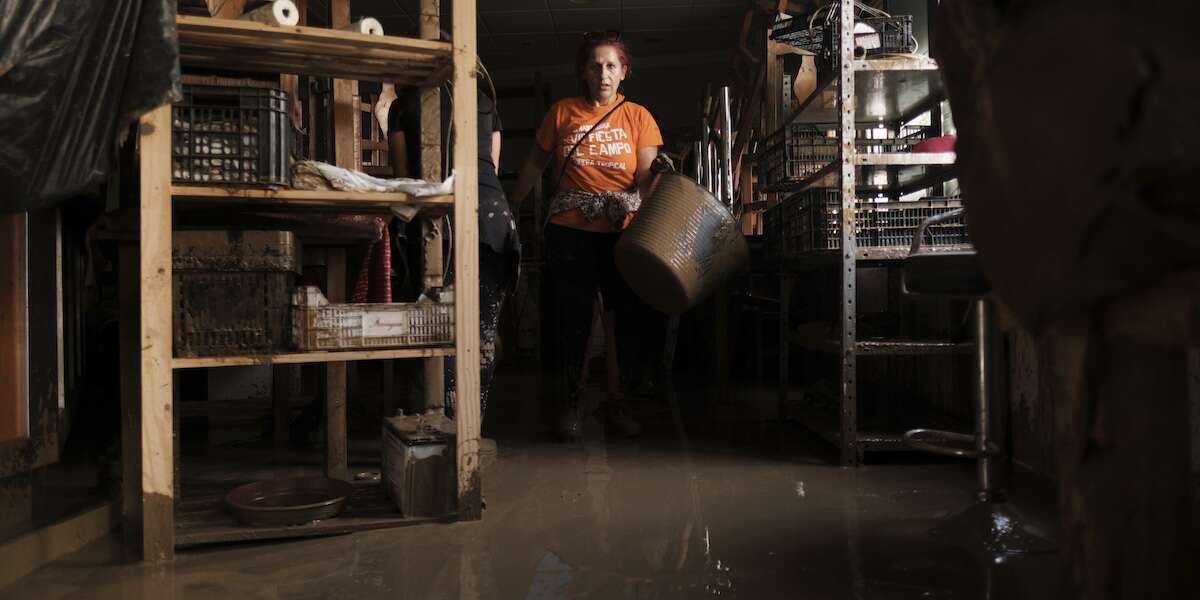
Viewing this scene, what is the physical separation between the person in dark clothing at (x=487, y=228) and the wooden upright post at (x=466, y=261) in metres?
0.69

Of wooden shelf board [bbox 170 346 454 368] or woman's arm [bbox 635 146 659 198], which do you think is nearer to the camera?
wooden shelf board [bbox 170 346 454 368]

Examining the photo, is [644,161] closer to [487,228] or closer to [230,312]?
[487,228]

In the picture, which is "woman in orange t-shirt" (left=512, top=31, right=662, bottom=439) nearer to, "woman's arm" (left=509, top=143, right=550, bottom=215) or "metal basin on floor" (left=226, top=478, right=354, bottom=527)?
"woman's arm" (left=509, top=143, right=550, bottom=215)

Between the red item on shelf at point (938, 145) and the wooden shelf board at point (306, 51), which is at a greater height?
the wooden shelf board at point (306, 51)

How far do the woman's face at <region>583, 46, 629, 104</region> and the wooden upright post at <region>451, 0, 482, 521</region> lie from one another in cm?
128

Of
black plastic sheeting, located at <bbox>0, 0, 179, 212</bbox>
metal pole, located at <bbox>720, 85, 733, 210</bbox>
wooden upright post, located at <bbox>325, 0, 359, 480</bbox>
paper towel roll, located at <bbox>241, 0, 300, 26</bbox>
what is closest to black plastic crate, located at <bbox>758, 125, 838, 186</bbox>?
metal pole, located at <bbox>720, 85, 733, 210</bbox>

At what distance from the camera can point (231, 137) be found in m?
2.03

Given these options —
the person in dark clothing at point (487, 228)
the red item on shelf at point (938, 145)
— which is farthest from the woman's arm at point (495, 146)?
the red item on shelf at point (938, 145)

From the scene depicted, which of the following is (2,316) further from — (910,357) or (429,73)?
(910,357)

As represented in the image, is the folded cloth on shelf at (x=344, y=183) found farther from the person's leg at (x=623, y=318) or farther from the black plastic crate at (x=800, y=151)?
the black plastic crate at (x=800, y=151)

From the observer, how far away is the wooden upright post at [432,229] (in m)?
2.65

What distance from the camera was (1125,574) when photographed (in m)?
0.71

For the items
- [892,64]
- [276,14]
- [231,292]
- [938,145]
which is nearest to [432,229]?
[231,292]

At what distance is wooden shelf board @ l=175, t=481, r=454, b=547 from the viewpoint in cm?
203
